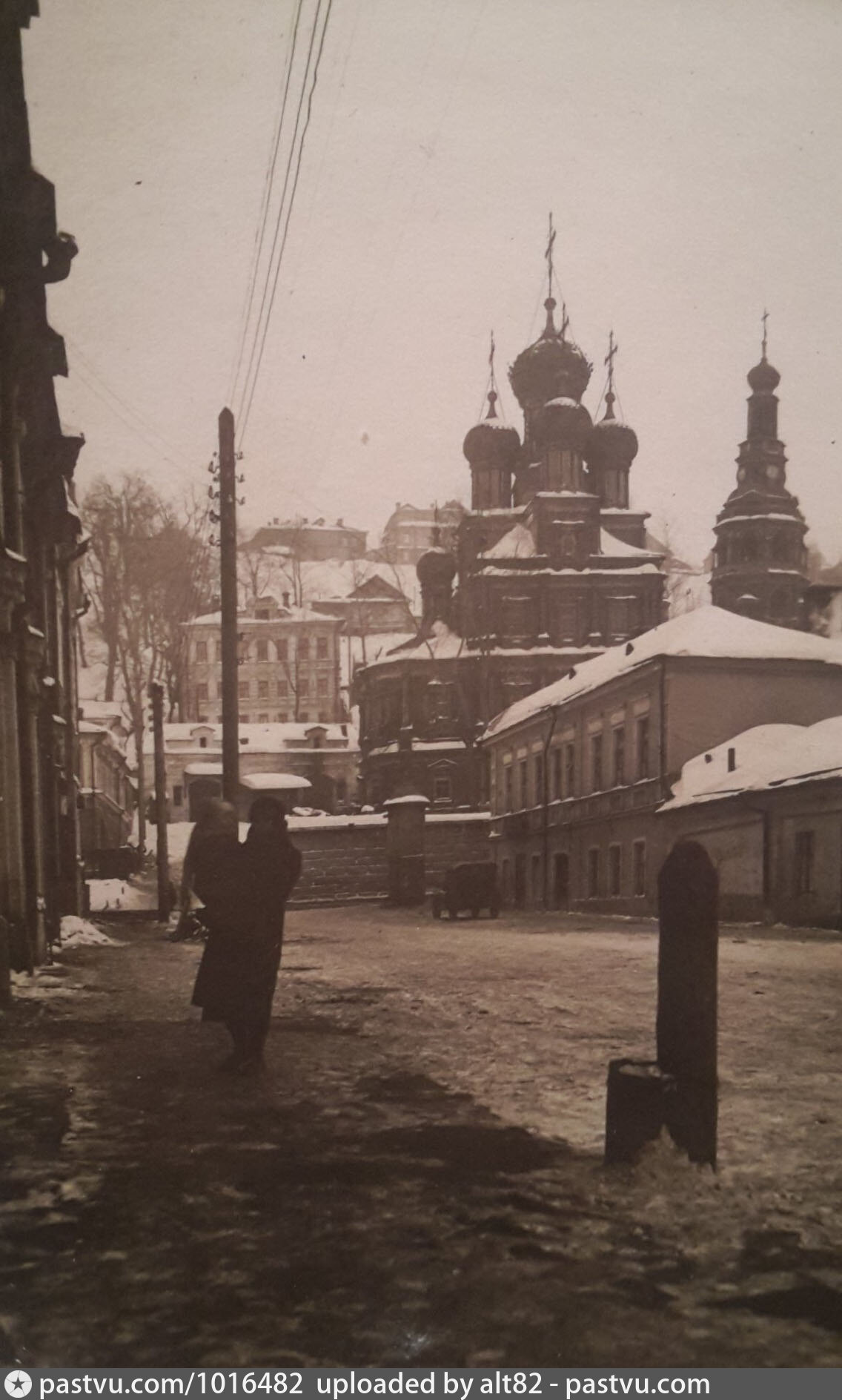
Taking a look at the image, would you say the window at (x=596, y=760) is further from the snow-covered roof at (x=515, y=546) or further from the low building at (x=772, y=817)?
the low building at (x=772, y=817)

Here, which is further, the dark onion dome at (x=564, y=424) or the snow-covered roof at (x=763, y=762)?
the dark onion dome at (x=564, y=424)

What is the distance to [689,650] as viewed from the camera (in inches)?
401

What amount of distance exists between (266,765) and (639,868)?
8.76m

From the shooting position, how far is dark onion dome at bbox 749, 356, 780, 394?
5.46 metres

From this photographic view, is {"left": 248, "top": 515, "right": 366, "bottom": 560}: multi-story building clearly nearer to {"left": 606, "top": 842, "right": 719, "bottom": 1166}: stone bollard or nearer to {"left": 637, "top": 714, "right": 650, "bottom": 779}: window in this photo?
→ {"left": 606, "top": 842, "right": 719, "bottom": 1166}: stone bollard

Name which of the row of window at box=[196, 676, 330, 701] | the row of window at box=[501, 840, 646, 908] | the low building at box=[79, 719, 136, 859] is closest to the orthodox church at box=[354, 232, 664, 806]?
the row of window at box=[196, 676, 330, 701]

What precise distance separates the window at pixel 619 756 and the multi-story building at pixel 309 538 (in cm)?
525

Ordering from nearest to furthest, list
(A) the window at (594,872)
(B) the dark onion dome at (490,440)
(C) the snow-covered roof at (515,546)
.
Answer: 1. (B) the dark onion dome at (490,440)
2. (C) the snow-covered roof at (515,546)
3. (A) the window at (594,872)

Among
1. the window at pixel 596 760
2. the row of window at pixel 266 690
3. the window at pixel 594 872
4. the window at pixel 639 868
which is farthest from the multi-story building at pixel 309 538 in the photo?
the window at pixel 594 872

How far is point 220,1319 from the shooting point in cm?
275

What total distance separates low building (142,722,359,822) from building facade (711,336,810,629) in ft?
9.66

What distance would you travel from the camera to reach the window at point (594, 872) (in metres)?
15.1

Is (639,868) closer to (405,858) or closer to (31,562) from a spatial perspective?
(405,858)

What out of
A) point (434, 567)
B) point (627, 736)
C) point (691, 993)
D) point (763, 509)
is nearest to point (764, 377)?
point (763, 509)
